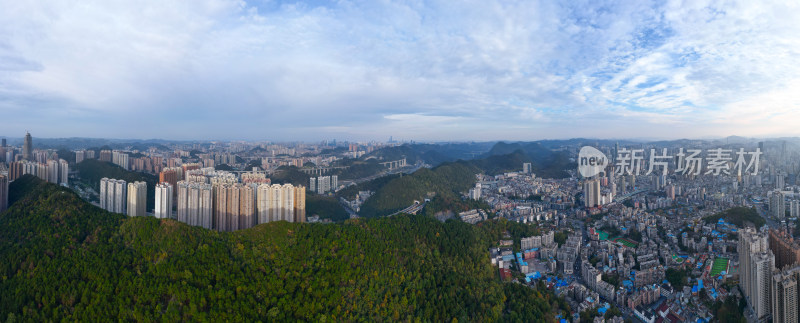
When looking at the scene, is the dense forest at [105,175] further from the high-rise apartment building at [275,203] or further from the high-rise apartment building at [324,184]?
the high-rise apartment building at [324,184]

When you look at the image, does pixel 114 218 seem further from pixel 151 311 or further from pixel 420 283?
pixel 420 283

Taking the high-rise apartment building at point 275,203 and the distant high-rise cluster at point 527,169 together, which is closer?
the high-rise apartment building at point 275,203

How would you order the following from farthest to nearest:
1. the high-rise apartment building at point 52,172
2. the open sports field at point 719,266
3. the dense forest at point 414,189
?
the dense forest at point 414,189
the high-rise apartment building at point 52,172
the open sports field at point 719,266

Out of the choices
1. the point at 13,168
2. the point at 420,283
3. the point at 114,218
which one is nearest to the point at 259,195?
the point at 114,218

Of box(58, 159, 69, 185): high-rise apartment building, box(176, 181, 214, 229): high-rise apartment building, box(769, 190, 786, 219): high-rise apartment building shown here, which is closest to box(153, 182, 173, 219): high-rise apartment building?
box(176, 181, 214, 229): high-rise apartment building

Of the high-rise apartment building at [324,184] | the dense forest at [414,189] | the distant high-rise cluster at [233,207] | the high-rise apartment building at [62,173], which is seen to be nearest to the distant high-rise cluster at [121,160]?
the high-rise apartment building at [62,173]
